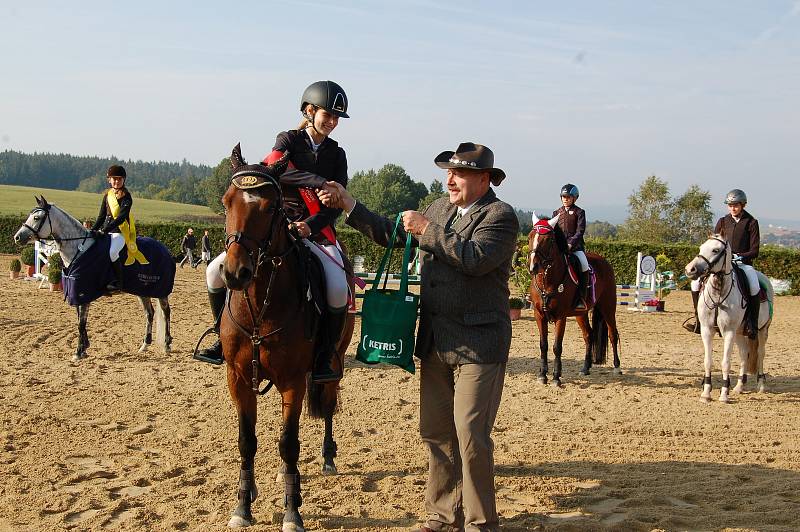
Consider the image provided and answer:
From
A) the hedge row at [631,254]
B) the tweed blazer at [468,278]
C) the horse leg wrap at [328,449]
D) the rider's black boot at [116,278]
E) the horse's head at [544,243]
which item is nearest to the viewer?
the tweed blazer at [468,278]

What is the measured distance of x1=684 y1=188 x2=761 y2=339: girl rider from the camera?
9945 millimetres

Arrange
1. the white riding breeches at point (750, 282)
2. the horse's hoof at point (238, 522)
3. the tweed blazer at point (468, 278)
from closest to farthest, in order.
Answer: the tweed blazer at point (468, 278) → the horse's hoof at point (238, 522) → the white riding breeches at point (750, 282)

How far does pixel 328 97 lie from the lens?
5297 millimetres

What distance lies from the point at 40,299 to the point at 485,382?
1670 centimetres

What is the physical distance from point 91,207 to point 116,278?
69956 mm

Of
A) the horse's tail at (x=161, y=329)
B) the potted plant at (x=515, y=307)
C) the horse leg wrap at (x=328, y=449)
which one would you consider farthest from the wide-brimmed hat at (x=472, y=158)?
the potted plant at (x=515, y=307)

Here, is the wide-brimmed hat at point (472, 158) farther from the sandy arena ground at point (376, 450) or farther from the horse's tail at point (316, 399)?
the sandy arena ground at point (376, 450)

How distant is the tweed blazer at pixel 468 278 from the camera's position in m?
4.29

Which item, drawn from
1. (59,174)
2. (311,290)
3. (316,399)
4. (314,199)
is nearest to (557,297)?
(316,399)

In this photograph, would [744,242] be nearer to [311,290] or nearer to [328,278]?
[328,278]

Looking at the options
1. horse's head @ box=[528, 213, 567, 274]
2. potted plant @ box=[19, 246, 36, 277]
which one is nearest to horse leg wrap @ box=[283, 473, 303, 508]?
horse's head @ box=[528, 213, 567, 274]

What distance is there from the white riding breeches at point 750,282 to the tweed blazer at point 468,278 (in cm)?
657

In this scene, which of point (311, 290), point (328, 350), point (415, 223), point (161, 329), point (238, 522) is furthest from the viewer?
point (161, 329)

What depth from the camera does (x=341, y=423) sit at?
7.89 meters
